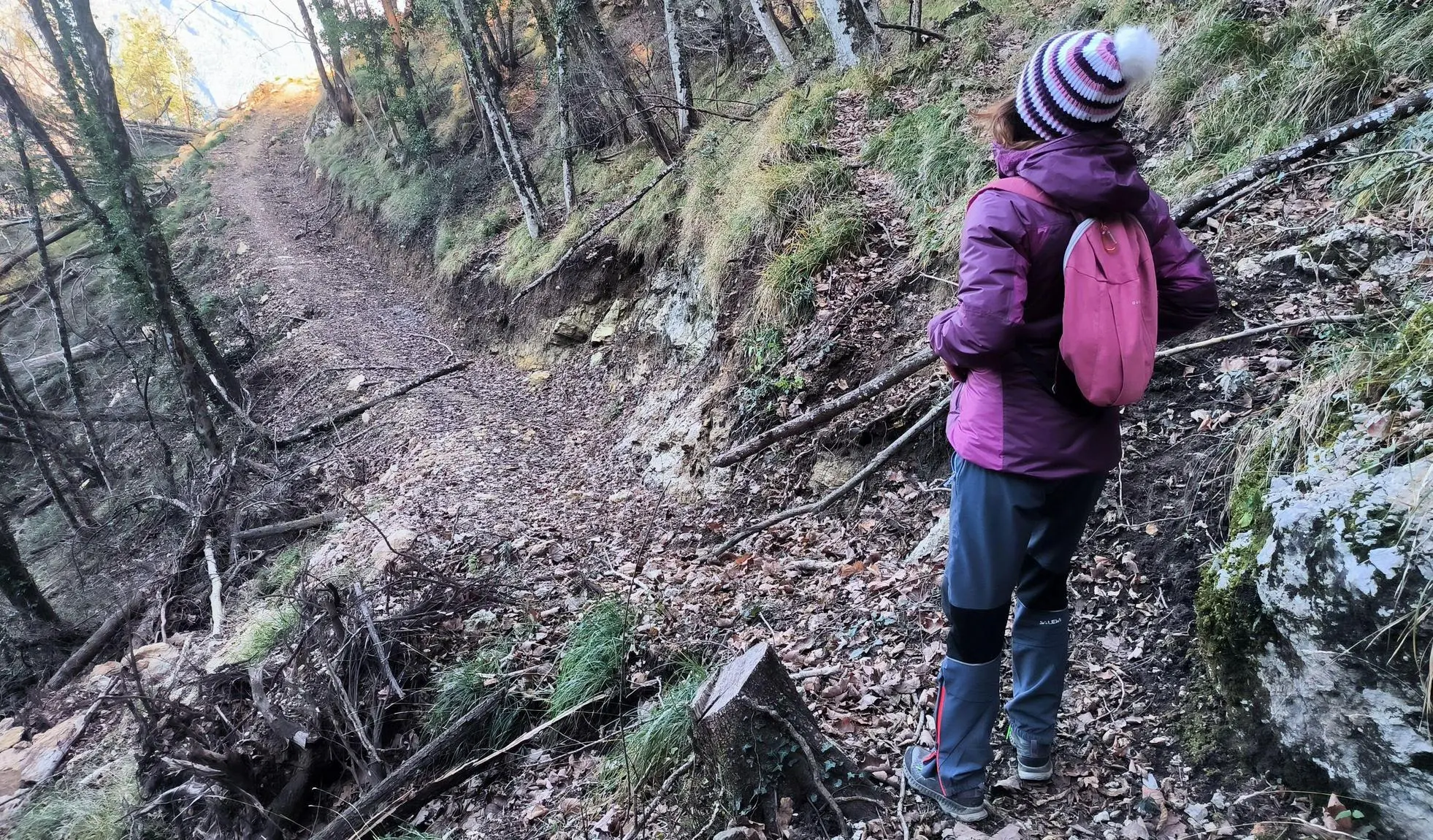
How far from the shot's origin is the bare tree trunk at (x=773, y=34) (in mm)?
11531

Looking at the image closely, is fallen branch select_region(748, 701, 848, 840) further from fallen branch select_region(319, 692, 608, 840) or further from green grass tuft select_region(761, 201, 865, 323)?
green grass tuft select_region(761, 201, 865, 323)

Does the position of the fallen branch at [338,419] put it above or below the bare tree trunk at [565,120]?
below

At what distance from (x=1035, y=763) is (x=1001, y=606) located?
2.65 ft

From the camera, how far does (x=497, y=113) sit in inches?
533

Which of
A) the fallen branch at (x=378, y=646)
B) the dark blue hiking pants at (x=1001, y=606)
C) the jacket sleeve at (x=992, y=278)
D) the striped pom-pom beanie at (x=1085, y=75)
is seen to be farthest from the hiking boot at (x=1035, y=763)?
the fallen branch at (x=378, y=646)

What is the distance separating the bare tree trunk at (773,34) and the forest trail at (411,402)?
624 cm

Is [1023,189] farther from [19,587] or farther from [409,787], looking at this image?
[19,587]

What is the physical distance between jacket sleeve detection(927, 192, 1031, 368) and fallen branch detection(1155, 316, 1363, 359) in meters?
1.60

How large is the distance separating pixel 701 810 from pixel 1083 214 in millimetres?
2623

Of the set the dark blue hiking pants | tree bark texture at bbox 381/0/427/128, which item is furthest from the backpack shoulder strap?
tree bark texture at bbox 381/0/427/128

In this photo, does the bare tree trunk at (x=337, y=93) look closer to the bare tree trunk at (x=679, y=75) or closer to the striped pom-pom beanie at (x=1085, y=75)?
the bare tree trunk at (x=679, y=75)

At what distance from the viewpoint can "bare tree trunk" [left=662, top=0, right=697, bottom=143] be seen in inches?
484

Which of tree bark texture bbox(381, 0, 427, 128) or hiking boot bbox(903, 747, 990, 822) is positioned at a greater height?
tree bark texture bbox(381, 0, 427, 128)

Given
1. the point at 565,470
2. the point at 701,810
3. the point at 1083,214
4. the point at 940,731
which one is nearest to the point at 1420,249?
the point at 1083,214
